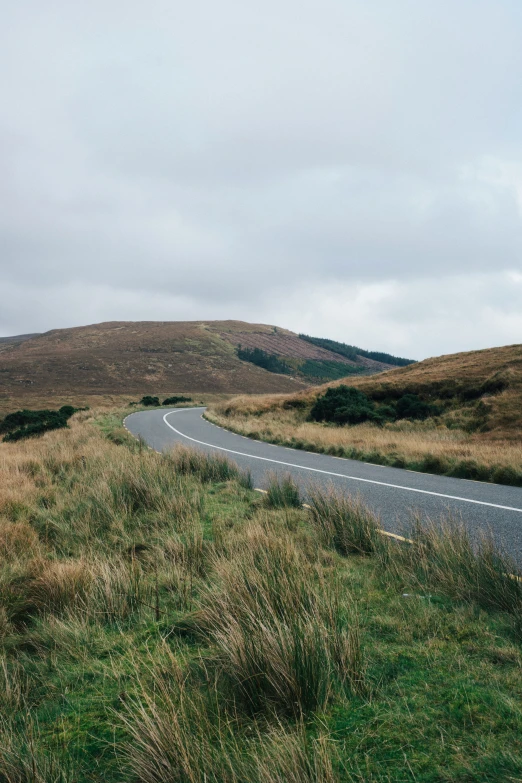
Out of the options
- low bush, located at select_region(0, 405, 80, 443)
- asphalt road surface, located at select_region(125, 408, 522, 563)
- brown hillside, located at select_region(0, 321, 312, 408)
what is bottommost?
low bush, located at select_region(0, 405, 80, 443)

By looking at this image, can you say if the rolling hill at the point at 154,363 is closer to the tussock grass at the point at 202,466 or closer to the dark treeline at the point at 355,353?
the dark treeline at the point at 355,353

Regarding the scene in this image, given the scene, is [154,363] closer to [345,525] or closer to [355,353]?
[355,353]

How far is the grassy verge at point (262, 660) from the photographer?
2.27m

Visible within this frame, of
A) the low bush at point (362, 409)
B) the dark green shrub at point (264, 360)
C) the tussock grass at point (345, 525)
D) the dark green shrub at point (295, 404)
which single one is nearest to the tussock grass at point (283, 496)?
the tussock grass at point (345, 525)

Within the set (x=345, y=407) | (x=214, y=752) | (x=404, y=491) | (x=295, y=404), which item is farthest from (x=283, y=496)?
(x=295, y=404)

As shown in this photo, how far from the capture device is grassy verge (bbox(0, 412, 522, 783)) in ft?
7.45

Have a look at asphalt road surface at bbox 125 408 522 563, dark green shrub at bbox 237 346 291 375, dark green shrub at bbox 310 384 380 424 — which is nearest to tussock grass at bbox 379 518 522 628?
asphalt road surface at bbox 125 408 522 563

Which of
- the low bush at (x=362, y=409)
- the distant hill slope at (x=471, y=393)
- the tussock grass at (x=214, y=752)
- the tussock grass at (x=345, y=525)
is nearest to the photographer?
the tussock grass at (x=214, y=752)

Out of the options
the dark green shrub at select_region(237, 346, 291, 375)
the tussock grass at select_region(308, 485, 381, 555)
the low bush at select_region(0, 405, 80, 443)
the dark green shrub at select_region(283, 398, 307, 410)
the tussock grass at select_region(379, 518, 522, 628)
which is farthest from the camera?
the dark green shrub at select_region(237, 346, 291, 375)

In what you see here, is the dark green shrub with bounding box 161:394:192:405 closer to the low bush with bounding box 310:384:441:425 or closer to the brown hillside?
the brown hillside

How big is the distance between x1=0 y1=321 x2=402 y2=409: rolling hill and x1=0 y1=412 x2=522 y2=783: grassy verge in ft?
171

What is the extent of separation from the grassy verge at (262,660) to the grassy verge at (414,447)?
A: 6.76 metres

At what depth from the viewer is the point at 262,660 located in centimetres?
287

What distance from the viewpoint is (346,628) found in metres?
3.29
